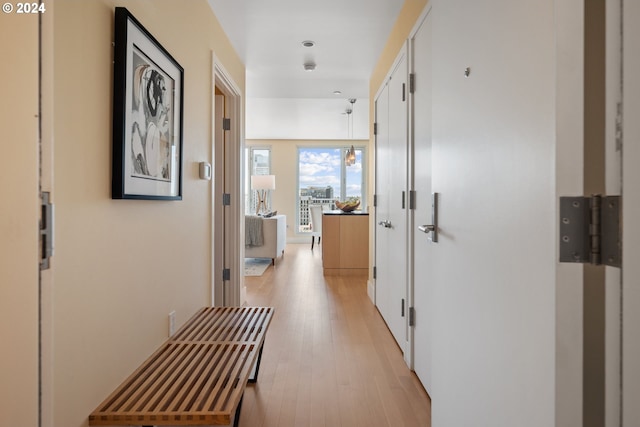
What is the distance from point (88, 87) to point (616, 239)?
1.43 m

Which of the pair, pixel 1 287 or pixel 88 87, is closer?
pixel 1 287

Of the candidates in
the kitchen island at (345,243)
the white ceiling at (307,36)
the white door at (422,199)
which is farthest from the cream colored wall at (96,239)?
the kitchen island at (345,243)

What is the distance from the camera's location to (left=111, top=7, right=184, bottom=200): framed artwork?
4.38 ft

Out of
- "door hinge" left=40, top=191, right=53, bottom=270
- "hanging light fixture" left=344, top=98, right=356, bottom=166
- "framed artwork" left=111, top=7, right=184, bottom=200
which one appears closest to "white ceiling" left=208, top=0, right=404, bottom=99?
"framed artwork" left=111, top=7, right=184, bottom=200

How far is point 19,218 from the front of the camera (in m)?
0.75

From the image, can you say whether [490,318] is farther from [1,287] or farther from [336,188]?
[336,188]

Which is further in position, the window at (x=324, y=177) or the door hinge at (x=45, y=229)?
the window at (x=324, y=177)

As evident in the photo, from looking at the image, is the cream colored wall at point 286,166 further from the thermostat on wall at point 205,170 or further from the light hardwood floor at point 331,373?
the thermostat on wall at point 205,170

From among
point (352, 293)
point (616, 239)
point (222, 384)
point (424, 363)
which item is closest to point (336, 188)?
point (352, 293)

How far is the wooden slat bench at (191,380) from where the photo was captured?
1.16 m

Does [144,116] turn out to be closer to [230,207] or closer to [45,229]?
[45,229]

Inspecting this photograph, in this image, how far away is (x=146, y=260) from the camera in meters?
1.62

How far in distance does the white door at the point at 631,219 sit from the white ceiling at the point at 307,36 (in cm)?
230

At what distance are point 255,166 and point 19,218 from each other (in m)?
8.98
